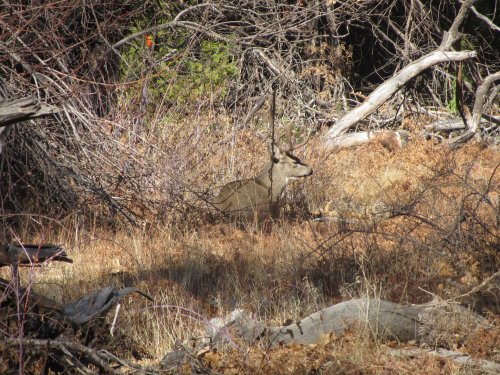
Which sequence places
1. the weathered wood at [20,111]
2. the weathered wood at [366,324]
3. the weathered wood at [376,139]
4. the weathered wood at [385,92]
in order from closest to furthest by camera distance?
1. the weathered wood at [20,111]
2. the weathered wood at [366,324]
3. the weathered wood at [385,92]
4. the weathered wood at [376,139]

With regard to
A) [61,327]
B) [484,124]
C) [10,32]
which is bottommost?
[484,124]

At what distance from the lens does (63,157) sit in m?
9.52

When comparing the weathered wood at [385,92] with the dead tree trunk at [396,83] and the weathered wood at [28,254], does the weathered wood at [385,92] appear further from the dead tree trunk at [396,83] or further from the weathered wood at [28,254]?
the weathered wood at [28,254]

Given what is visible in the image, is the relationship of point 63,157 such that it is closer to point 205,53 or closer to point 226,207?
point 226,207

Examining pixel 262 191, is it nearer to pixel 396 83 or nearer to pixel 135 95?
pixel 135 95

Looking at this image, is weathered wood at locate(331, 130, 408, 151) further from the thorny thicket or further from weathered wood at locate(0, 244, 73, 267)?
weathered wood at locate(0, 244, 73, 267)

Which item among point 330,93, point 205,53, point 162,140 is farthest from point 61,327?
point 330,93

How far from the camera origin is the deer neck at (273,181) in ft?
33.8

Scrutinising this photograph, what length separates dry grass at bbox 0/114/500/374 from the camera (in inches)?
195

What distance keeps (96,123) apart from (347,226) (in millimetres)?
2999

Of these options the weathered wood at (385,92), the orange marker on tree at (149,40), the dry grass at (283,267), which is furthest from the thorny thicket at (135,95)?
the weathered wood at (385,92)

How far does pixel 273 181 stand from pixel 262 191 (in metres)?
0.24

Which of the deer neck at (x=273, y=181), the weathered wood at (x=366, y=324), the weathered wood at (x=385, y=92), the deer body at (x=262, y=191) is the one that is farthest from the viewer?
the weathered wood at (x=385, y=92)

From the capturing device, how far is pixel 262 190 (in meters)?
10.2
